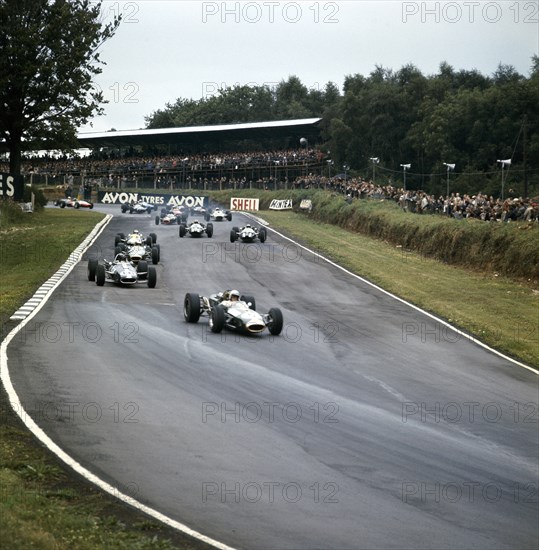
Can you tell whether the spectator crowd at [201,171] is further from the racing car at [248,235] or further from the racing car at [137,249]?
the racing car at [137,249]

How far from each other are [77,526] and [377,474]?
4436 millimetres

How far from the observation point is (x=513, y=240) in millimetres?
35250

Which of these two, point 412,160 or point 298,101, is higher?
point 298,101

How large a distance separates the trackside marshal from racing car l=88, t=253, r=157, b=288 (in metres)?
47.3

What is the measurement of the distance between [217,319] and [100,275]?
8.29m

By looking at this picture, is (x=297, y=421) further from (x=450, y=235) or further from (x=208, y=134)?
(x=208, y=134)

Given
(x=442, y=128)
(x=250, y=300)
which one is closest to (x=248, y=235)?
(x=250, y=300)

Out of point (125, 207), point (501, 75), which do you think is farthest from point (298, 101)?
point (125, 207)

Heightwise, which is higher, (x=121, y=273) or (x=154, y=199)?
(x=154, y=199)

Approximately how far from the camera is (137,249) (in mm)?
33938

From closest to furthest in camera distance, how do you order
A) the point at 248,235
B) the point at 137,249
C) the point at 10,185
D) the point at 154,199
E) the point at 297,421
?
the point at 297,421, the point at 137,249, the point at 10,185, the point at 248,235, the point at 154,199

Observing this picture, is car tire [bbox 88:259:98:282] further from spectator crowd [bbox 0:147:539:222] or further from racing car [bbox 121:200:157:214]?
racing car [bbox 121:200:157:214]

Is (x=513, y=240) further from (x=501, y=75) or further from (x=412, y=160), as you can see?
(x=501, y=75)

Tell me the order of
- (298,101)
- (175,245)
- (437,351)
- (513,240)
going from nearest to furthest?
(437,351) < (513,240) < (175,245) < (298,101)
